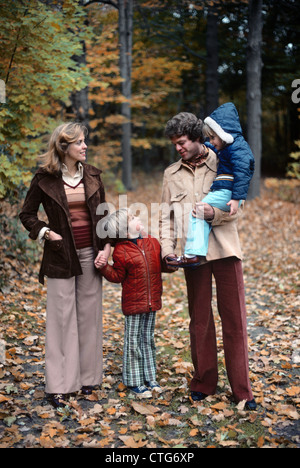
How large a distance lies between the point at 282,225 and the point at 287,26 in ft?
22.2

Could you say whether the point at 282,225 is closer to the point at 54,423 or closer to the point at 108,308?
the point at 108,308

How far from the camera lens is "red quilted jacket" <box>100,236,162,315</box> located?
393 cm

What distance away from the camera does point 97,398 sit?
3.99m

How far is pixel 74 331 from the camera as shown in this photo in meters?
3.95

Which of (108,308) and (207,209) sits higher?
(207,209)

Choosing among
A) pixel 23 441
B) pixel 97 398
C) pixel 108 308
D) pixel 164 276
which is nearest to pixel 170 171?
pixel 97 398

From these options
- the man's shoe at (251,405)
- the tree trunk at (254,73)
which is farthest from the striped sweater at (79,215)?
the tree trunk at (254,73)

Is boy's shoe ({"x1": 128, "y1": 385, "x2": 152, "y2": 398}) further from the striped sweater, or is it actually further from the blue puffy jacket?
the blue puffy jacket

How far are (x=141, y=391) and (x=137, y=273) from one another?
110cm

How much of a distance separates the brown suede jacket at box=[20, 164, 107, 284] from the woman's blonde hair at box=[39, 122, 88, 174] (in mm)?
84

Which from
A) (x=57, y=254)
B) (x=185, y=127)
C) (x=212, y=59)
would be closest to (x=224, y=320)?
(x=57, y=254)
